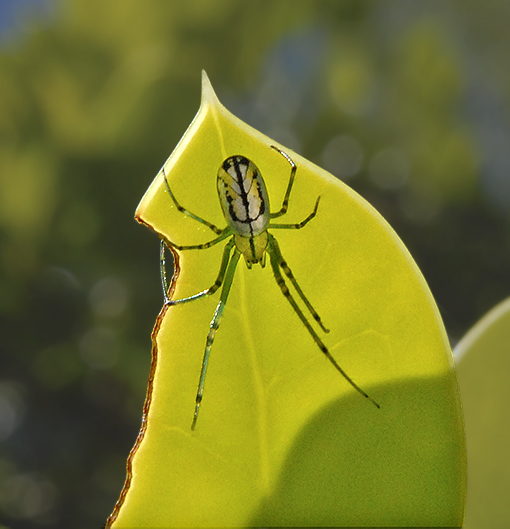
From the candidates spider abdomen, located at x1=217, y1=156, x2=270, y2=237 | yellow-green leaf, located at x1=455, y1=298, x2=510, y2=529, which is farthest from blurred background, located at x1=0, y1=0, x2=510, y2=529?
yellow-green leaf, located at x1=455, y1=298, x2=510, y2=529

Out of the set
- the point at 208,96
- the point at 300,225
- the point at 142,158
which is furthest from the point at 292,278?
the point at 142,158

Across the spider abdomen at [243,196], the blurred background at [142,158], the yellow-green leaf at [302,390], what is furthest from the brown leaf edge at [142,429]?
the blurred background at [142,158]

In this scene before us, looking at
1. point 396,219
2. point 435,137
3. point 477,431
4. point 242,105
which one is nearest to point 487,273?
point 396,219

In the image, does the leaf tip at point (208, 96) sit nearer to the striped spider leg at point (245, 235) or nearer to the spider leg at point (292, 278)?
the striped spider leg at point (245, 235)

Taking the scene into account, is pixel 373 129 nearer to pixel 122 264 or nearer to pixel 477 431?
pixel 122 264

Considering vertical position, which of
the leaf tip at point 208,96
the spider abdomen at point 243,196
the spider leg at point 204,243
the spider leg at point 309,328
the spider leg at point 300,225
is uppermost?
the leaf tip at point 208,96

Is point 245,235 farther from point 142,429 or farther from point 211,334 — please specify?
point 142,429

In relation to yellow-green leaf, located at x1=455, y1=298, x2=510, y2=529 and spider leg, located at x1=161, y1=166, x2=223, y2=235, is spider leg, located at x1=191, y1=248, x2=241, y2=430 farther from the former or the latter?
yellow-green leaf, located at x1=455, y1=298, x2=510, y2=529
